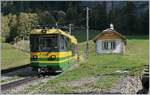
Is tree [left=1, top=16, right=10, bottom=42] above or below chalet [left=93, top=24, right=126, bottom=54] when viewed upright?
above

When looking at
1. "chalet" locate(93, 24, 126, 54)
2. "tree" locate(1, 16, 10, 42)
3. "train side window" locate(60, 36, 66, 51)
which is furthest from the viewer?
"tree" locate(1, 16, 10, 42)

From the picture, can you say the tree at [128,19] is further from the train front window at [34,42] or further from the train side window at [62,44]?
the train front window at [34,42]

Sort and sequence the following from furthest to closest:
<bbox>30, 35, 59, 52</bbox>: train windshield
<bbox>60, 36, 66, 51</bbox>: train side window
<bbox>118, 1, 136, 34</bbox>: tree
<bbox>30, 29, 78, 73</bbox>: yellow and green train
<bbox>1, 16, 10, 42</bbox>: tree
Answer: <bbox>118, 1, 136, 34</bbox>: tree, <bbox>1, 16, 10, 42</bbox>: tree, <bbox>60, 36, 66, 51</bbox>: train side window, <bbox>30, 35, 59, 52</bbox>: train windshield, <bbox>30, 29, 78, 73</bbox>: yellow and green train

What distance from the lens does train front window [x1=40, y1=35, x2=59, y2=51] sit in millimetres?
28641

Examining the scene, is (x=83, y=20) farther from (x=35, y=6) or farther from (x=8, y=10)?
(x=35, y=6)

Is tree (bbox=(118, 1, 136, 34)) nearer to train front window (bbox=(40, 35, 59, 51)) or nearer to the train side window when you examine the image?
the train side window

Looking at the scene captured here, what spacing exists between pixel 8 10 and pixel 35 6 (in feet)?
52.4

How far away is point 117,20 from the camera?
3533 inches

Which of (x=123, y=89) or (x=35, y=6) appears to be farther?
(x=35, y=6)

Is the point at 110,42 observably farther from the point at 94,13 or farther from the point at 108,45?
the point at 94,13

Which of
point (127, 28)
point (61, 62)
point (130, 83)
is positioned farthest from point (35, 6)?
point (130, 83)

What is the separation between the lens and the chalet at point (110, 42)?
65125mm

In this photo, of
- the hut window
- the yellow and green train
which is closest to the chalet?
the hut window

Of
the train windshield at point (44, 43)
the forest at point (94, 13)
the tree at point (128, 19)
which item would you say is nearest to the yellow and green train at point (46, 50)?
the train windshield at point (44, 43)
